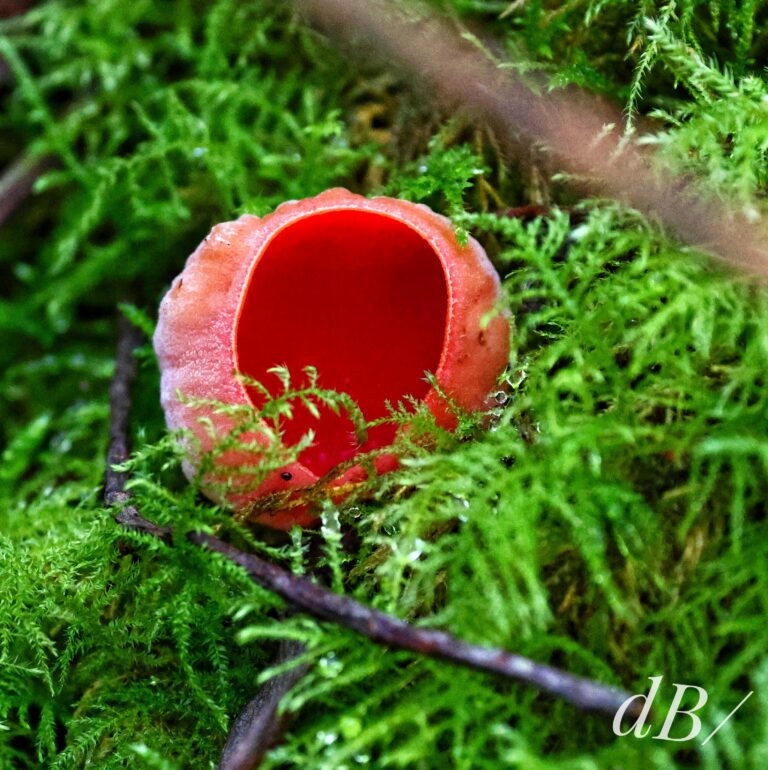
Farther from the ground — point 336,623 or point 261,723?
point 336,623

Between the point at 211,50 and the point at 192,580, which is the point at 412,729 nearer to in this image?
the point at 192,580

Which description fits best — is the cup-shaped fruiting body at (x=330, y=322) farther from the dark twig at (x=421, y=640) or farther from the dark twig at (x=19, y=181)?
the dark twig at (x=19, y=181)

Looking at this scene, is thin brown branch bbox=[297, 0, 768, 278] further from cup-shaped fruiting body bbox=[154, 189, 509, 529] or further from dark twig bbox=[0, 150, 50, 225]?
dark twig bbox=[0, 150, 50, 225]

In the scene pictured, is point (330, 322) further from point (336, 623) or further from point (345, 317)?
point (336, 623)

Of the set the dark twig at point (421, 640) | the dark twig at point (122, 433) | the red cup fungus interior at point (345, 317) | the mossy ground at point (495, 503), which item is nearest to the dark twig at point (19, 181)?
the mossy ground at point (495, 503)

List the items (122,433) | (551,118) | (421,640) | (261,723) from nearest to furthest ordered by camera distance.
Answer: (421,640) < (261,723) < (551,118) < (122,433)
